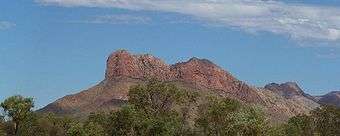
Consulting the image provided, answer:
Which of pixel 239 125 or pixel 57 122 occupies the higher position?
pixel 239 125

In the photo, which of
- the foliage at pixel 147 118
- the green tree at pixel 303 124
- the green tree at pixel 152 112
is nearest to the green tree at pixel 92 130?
the foliage at pixel 147 118

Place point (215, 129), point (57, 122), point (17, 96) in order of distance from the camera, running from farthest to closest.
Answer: point (57, 122) < point (215, 129) < point (17, 96)

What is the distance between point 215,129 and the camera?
453ft

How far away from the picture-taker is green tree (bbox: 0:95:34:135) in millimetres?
126062

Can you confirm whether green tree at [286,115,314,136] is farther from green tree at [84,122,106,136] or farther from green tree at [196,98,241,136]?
green tree at [84,122,106,136]

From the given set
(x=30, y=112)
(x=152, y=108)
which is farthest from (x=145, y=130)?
(x=30, y=112)

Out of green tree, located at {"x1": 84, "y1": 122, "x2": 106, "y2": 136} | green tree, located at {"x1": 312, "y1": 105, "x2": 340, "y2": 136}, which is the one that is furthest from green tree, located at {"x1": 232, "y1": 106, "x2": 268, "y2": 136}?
green tree, located at {"x1": 312, "y1": 105, "x2": 340, "y2": 136}

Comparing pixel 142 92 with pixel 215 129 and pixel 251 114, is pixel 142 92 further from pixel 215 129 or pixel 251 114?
pixel 251 114

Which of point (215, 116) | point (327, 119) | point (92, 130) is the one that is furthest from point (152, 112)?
point (327, 119)

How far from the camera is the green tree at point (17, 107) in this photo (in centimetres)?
12606

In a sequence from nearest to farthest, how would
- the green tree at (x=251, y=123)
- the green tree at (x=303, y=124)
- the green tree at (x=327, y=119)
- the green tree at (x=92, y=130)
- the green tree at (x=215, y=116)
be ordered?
the green tree at (x=251, y=123)
the green tree at (x=92, y=130)
the green tree at (x=215, y=116)
the green tree at (x=303, y=124)
the green tree at (x=327, y=119)

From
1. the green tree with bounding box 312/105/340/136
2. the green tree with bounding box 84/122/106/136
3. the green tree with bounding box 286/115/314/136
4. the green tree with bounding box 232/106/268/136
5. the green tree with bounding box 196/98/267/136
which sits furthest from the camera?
the green tree with bounding box 312/105/340/136

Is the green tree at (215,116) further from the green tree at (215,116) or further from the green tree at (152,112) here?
the green tree at (152,112)

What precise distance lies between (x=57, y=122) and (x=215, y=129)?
4119cm
